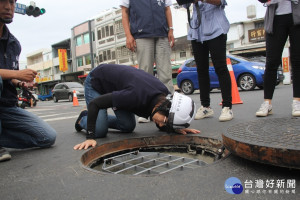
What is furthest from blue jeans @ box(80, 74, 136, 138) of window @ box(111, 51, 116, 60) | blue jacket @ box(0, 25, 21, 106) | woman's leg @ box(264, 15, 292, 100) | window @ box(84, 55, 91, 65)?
window @ box(84, 55, 91, 65)

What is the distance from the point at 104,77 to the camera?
2736 millimetres

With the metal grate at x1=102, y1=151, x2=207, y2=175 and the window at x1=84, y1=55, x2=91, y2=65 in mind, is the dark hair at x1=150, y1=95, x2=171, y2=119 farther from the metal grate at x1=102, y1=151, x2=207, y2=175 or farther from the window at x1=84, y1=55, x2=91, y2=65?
the window at x1=84, y1=55, x2=91, y2=65


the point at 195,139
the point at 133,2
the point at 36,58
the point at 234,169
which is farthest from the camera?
the point at 36,58

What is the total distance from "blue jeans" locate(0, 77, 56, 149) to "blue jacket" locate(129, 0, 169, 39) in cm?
173

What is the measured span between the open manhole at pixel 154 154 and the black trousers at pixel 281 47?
124cm

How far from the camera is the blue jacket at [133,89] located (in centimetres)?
230

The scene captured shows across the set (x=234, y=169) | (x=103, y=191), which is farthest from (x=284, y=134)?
(x=103, y=191)

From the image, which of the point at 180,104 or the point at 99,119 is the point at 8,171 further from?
the point at 180,104

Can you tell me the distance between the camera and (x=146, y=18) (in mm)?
3422

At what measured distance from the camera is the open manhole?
2094 millimetres

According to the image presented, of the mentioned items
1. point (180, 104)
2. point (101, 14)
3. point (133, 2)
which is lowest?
point (180, 104)

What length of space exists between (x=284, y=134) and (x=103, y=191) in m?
1.18

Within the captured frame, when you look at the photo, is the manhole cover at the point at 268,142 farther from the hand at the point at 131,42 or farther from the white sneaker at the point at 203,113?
the hand at the point at 131,42

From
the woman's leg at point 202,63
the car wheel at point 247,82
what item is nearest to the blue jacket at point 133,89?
the woman's leg at point 202,63
